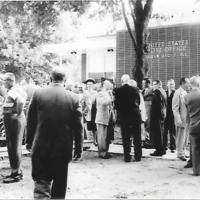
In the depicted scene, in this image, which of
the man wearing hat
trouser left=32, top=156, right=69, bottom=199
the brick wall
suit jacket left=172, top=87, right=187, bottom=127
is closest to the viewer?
trouser left=32, top=156, right=69, bottom=199

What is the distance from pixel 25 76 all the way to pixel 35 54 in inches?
71.5

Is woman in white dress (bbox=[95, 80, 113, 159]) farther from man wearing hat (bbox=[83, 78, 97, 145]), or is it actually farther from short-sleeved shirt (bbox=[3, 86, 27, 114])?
short-sleeved shirt (bbox=[3, 86, 27, 114])

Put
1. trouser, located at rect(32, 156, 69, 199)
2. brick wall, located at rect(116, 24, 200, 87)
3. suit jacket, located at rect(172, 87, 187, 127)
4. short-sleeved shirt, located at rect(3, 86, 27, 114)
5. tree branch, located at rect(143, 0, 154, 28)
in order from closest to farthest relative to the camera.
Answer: trouser, located at rect(32, 156, 69, 199) → short-sleeved shirt, located at rect(3, 86, 27, 114) → suit jacket, located at rect(172, 87, 187, 127) → tree branch, located at rect(143, 0, 154, 28) → brick wall, located at rect(116, 24, 200, 87)

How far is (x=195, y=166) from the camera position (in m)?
8.59

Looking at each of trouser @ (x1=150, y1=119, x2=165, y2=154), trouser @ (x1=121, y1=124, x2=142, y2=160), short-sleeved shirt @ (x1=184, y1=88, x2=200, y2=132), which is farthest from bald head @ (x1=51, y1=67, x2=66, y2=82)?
trouser @ (x1=150, y1=119, x2=165, y2=154)

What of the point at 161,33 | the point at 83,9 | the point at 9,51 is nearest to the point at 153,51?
the point at 161,33

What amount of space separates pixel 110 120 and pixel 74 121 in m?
6.19

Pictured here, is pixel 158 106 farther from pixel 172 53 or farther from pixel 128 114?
pixel 172 53

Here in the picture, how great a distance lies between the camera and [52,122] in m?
5.13

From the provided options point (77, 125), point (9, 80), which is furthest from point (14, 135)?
point (77, 125)

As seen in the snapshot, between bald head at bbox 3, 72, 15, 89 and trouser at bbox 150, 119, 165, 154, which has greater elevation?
bald head at bbox 3, 72, 15, 89

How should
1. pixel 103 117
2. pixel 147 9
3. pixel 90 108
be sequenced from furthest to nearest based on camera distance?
pixel 147 9
pixel 90 108
pixel 103 117

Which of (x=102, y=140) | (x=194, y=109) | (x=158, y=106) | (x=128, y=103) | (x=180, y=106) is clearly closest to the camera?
(x=194, y=109)

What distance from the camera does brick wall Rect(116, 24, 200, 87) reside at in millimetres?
17172
